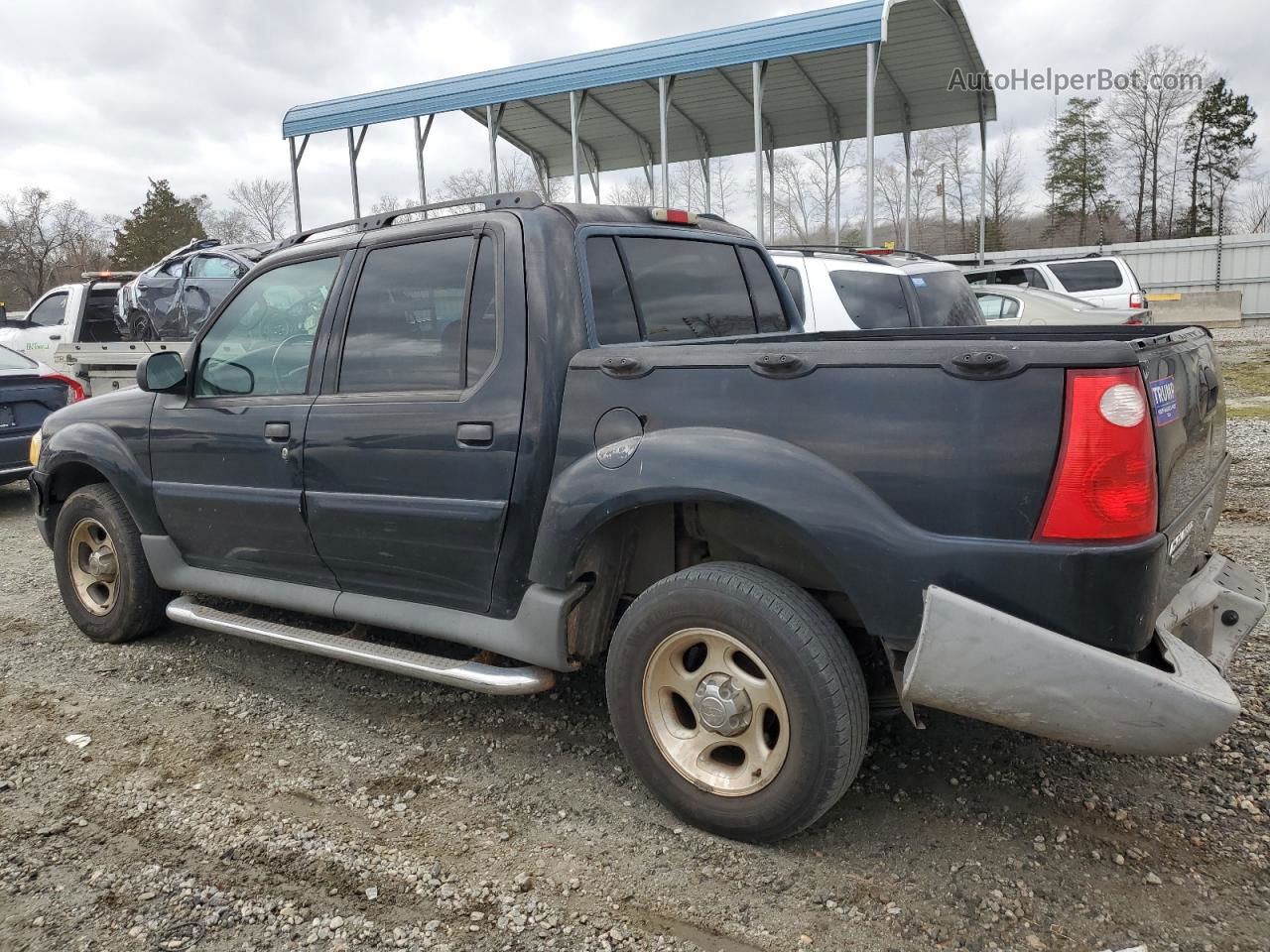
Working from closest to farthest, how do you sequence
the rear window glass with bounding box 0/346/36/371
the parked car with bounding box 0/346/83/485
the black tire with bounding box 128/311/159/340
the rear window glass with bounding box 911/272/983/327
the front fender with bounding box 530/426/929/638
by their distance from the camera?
the front fender with bounding box 530/426/929/638
the rear window glass with bounding box 911/272/983/327
the parked car with bounding box 0/346/83/485
the rear window glass with bounding box 0/346/36/371
the black tire with bounding box 128/311/159/340

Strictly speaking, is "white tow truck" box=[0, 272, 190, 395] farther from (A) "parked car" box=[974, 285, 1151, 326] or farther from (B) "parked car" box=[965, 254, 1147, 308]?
(B) "parked car" box=[965, 254, 1147, 308]

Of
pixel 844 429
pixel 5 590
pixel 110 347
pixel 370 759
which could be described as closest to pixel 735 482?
pixel 844 429

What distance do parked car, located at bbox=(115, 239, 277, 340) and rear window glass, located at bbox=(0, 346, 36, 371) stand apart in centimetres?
381

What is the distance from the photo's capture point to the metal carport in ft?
45.9

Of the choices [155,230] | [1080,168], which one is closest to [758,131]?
[1080,168]

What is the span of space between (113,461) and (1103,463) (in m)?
4.16

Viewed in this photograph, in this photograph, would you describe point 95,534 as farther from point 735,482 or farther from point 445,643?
point 735,482

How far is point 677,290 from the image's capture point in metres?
3.69

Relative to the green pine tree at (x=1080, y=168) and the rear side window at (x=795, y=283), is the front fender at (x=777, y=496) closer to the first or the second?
the rear side window at (x=795, y=283)

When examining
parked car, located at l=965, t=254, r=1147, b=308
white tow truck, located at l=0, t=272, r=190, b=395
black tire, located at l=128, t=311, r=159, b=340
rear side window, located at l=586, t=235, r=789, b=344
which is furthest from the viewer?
parked car, located at l=965, t=254, r=1147, b=308

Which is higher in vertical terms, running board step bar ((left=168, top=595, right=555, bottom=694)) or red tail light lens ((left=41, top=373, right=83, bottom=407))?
red tail light lens ((left=41, top=373, right=83, bottom=407))

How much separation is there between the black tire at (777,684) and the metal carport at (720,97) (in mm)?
12228

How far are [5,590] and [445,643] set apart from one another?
11.0 feet

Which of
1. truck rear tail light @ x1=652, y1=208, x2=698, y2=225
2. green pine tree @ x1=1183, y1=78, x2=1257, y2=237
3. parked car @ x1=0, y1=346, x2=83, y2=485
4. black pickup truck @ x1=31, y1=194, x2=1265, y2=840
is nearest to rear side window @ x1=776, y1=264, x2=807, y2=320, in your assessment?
black pickup truck @ x1=31, y1=194, x2=1265, y2=840
